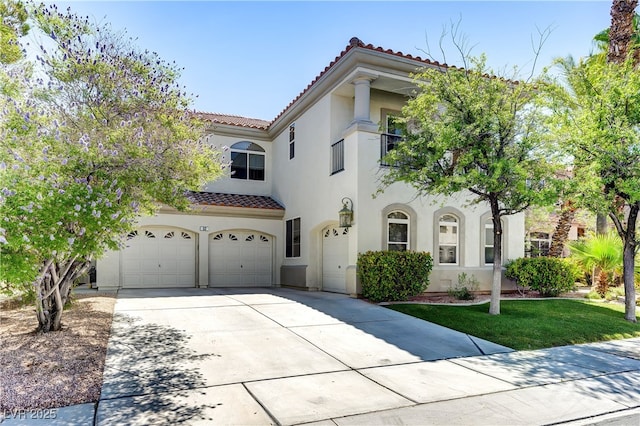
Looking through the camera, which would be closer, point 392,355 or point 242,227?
point 392,355

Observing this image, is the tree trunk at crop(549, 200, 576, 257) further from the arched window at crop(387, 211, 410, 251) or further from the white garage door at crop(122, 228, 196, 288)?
the white garage door at crop(122, 228, 196, 288)

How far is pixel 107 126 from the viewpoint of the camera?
28.1 feet

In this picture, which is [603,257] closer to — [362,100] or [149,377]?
[362,100]

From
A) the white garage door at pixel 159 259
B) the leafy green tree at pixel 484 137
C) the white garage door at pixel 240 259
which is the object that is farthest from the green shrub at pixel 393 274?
the white garage door at pixel 159 259

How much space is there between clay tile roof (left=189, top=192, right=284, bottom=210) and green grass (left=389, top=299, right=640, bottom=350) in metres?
8.51

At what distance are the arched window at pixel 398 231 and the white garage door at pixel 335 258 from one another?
4.49ft

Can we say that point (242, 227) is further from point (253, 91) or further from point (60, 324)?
point (60, 324)

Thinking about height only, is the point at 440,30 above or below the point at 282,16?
below

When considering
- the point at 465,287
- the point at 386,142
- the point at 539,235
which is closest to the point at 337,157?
the point at 386,142

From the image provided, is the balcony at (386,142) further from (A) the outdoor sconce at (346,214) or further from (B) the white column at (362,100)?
(A) the outdoor sconce at (346,214)

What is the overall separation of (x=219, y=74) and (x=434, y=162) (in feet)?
24.4

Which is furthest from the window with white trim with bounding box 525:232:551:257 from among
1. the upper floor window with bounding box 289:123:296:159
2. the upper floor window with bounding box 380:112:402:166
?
the upper floor window with bounding box 289:123:296:159

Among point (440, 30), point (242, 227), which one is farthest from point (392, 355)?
point (242, 227)

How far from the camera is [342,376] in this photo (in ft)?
20.1
